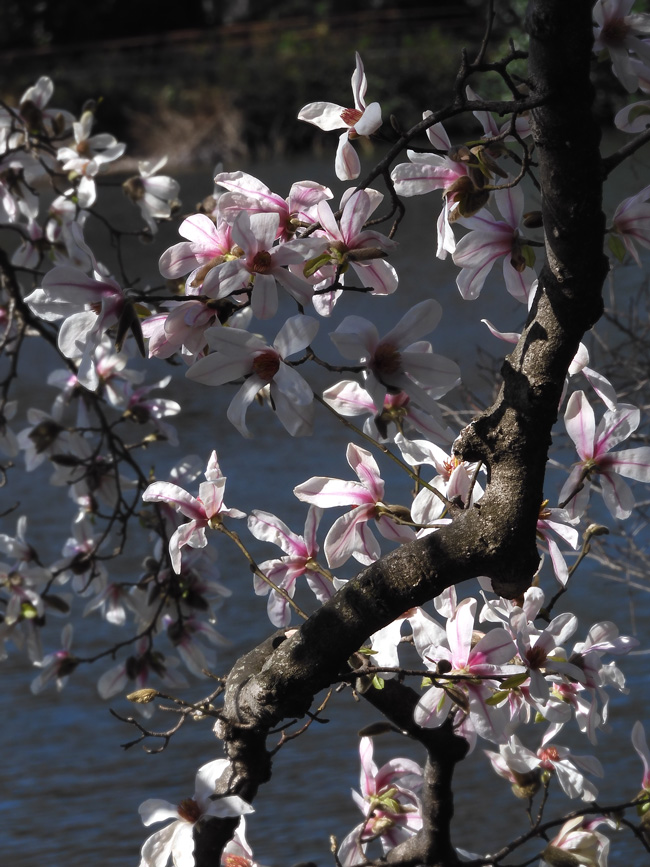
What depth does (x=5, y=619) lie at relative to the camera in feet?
4.11

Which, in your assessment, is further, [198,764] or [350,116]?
[198,764]

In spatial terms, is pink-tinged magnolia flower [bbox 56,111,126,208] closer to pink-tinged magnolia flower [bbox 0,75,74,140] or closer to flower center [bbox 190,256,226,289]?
pink-tinged magnolia flower [bbox 0,75,74,140]

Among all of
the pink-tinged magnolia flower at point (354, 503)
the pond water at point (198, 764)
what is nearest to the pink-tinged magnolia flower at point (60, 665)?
the pond water at point (198, 764)

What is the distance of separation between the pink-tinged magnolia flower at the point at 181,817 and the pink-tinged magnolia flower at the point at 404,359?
0.31 metres

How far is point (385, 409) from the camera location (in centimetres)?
77

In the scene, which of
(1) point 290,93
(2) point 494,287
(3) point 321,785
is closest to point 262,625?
(3) point 321,785

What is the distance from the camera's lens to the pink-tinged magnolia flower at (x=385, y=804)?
975 millimetres

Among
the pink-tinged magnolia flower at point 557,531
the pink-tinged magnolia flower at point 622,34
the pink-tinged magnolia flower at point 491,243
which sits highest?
the pink-tinged magnolia flower at point 622,34

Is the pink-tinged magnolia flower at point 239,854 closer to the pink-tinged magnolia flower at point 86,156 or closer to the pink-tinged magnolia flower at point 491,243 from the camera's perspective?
the pink-tinged magnolia flower at point 491,243

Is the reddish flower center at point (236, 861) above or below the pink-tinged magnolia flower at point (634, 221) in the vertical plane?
below

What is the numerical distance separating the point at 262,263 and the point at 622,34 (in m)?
0.27

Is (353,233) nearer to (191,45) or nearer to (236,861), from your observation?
(236,861)

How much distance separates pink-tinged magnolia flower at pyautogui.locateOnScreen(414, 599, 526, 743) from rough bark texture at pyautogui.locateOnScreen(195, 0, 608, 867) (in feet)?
0.11

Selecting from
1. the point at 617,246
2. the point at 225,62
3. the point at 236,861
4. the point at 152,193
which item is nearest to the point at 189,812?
the point at 236,861
